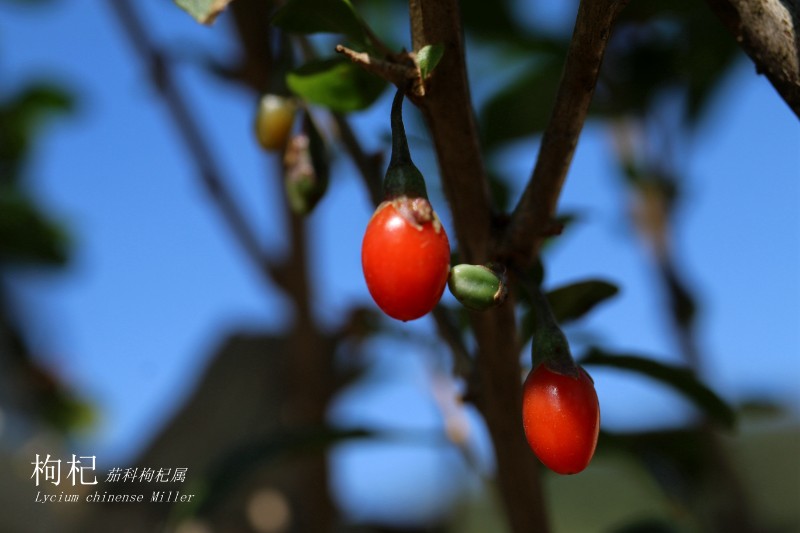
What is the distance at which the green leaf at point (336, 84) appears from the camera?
23.8 inches

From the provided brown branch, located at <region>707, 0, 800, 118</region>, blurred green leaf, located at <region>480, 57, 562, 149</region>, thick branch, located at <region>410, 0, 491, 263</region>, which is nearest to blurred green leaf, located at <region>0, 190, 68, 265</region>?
blurred green leaf, located at <region>480, 57, 562, 149</region>

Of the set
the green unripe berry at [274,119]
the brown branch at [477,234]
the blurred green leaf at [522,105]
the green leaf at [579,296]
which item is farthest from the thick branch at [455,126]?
the blurred green leaf at [522,105]

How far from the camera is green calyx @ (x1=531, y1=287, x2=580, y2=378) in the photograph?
493mm

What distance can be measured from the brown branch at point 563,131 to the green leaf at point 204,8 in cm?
21

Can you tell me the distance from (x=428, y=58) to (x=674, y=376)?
1.45 ft

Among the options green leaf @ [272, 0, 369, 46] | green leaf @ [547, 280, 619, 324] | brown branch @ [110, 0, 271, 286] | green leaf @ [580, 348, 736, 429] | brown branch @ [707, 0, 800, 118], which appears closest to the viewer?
brown branch @ [707, 0, 800, 118]

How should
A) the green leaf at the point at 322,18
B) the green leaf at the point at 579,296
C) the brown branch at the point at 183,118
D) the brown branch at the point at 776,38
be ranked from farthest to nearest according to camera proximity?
the brown branch at the point at 183,118 → the green leaf at the point at 579,296 → the green leaf at the point at 322,18 → the brown branch at the point at 776,38

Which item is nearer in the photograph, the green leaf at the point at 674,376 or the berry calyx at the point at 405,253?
the berry calyx at the point at 405,253

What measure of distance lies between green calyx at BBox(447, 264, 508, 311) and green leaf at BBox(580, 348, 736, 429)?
1.08ft

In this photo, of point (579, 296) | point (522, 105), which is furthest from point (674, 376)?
point (522, 105)

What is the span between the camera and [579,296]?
0.66m

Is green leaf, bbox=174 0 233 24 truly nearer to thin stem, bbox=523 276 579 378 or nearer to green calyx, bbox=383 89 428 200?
green calyx, bbox=383 89 428 200

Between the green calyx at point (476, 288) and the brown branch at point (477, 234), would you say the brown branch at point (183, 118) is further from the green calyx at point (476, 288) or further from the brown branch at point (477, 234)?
the green calyx at point (476, 288)

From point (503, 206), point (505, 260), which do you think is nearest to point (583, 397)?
point (505, 260)
